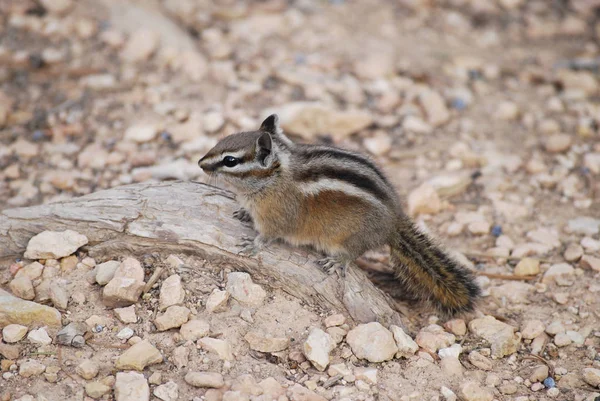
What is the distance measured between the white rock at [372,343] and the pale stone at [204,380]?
93cm

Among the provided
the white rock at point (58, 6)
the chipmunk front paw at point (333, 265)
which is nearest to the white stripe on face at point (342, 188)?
the chipmunk front paw at point (333, 265)

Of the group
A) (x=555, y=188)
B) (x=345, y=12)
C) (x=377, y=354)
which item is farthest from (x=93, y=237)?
(x=345, y=12)

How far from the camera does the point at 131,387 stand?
3.73 metres

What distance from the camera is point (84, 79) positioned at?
7.19 metres

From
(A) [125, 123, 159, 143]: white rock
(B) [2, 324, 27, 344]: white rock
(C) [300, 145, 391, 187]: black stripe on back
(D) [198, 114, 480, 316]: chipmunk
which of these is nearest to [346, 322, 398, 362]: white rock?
(D) [198, 114, 480, 316]: chipmunk

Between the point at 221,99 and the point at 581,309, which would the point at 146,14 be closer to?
the point at 221,99

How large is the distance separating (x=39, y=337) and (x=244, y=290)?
1.30 meters

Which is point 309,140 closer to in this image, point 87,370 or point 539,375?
point 539,375

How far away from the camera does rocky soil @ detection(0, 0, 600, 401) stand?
161 inches

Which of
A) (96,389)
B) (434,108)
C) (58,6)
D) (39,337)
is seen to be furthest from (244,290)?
(58,6)

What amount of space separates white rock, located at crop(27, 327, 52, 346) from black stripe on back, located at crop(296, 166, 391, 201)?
6.77ft

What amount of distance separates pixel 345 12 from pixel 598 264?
190 inches

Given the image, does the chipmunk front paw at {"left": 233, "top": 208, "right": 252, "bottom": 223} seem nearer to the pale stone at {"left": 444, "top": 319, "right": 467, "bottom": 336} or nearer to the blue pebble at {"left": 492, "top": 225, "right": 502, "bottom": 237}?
the pale stone at {"left": 444, "top": 319, "right": 467, "bottom": 336}

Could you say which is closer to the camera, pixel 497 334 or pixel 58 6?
pixel 497 334
